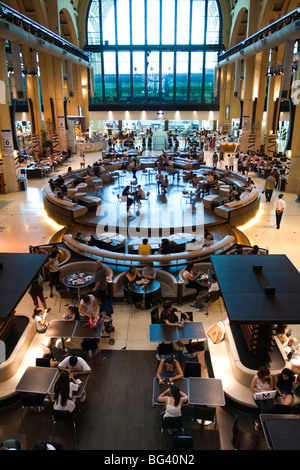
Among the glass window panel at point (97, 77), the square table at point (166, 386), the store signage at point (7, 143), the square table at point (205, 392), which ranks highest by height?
the glass window panel at point (97, 77)

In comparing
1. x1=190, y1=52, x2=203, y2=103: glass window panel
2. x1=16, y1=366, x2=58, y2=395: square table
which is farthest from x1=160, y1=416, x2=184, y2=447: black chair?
x1=190, y1=52, x2=203, y2=103: glass window panel

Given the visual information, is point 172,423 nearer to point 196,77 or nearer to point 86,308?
point 86,308

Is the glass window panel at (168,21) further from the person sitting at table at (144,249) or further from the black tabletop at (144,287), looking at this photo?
the black tabletop at (144,287)

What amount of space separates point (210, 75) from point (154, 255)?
115 feet

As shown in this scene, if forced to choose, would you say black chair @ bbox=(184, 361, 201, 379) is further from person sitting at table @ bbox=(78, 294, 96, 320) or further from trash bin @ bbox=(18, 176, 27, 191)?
trash bin @ bbox=(18, 176, 27, 191)

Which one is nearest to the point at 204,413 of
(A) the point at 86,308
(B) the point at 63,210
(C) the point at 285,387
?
(C) the point at 285,387

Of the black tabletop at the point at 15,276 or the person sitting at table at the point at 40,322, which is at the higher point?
the black tabletop at the point at 15,276

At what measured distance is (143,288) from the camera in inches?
347

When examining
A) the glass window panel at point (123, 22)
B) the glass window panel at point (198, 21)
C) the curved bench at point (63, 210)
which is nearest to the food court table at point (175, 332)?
the curved bench at point (63, 210)

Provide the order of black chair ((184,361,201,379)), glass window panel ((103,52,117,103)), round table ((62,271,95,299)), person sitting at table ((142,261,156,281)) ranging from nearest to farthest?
1. black chair ((184,361,201,379))
2. round table ((62,271,95,299))
3. person sitting at table ((142,261,156,281))
4. glass window panel ((103,52,117,103))

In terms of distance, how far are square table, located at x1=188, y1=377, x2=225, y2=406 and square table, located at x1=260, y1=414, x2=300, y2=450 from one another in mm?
773

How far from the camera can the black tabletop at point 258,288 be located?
6043 millimetres

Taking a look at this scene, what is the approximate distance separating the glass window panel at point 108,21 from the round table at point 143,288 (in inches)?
1438

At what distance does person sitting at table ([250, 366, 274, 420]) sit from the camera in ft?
18.4
